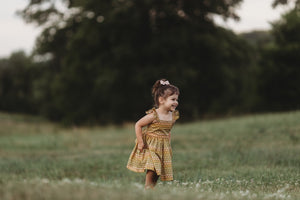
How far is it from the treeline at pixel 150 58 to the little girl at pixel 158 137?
61.3 ft

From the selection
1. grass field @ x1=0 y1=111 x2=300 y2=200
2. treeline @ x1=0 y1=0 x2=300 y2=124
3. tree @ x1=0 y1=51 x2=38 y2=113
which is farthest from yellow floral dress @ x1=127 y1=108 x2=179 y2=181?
tree @ x1=0 y1=51 x2=38 y2=113

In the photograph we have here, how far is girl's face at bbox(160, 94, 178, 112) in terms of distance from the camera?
5.83m

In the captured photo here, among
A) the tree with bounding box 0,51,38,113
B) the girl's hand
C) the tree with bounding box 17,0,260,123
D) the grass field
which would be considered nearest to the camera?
the grass field

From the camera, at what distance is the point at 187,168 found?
913cm

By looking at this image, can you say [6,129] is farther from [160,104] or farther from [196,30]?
[160,104]

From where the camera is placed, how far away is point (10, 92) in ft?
211

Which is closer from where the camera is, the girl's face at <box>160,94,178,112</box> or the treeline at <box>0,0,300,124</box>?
the girl's face at <box>160,94,178,112</box>

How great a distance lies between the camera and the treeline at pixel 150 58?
26.6 metres

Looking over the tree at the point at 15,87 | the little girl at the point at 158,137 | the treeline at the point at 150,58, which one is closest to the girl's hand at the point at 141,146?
the little girl at the point at 158,137

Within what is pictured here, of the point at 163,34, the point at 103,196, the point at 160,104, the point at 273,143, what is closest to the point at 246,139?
the point at 273,143

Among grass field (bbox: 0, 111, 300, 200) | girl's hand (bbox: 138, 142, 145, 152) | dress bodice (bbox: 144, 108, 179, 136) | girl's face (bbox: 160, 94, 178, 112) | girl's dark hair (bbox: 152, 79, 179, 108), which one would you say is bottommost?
grass field (bbox: 0, 111, 300, 200)

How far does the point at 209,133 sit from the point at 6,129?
69.0ft

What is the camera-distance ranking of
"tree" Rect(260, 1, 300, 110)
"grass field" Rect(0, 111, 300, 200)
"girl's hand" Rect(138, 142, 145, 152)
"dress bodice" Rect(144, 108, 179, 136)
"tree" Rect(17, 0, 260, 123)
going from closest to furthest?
1. "grass field" Rect(0, 111, 300, 200)
2. "girl's hand" Rect(138, 142, 145, 152)
3. "dress bodice" Rect(144, 108, 179, 136)
4. "tree" Rect(17, 0, 260, 123)
5. "tree" Rect(260, 1, 300, 110)

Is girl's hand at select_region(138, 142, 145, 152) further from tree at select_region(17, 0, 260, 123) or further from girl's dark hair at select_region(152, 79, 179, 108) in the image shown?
tree at select_region(17, 0, 260, 123)
